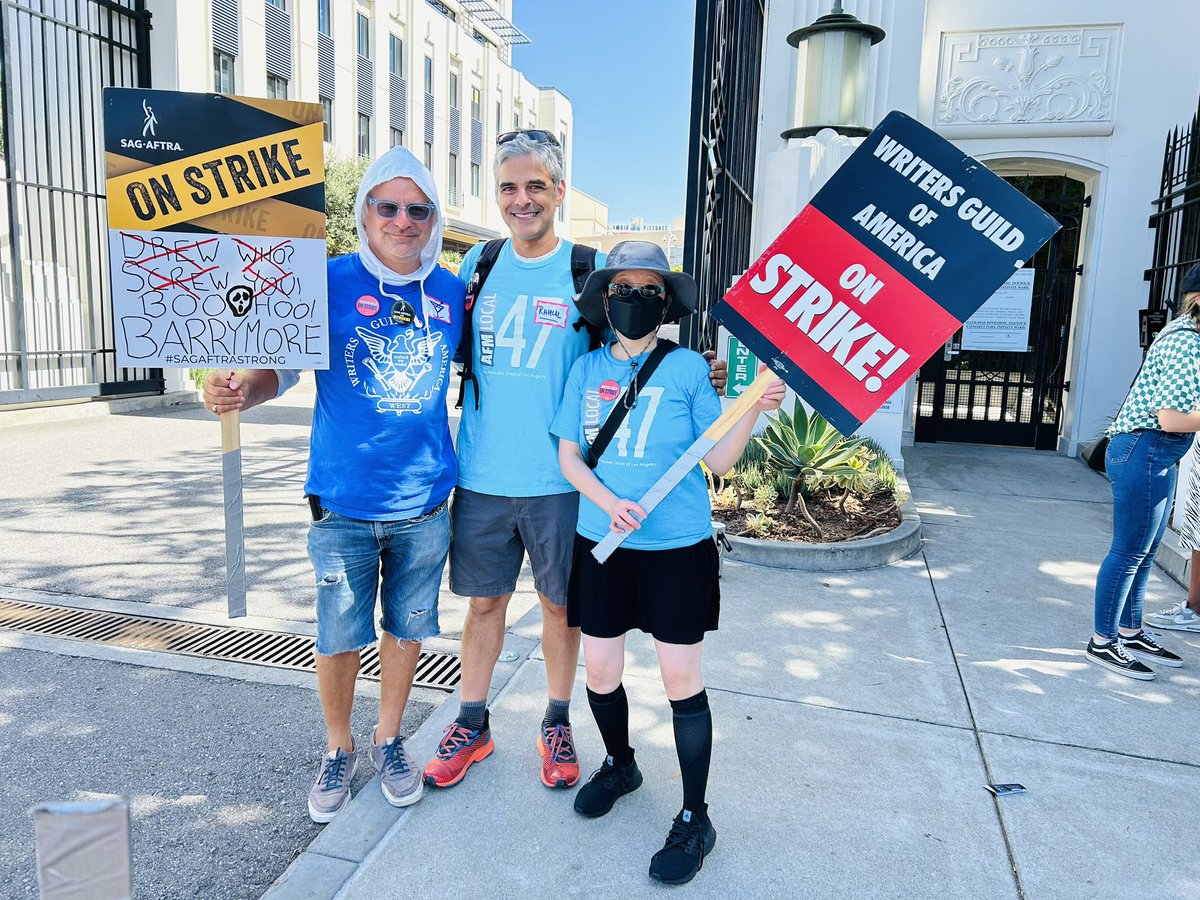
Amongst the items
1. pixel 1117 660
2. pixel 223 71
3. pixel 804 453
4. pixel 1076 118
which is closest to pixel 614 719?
pixel 1117 660

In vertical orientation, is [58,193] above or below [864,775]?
above

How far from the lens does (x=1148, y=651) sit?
402 centimetres

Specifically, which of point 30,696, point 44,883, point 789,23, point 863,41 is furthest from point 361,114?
point 44,883

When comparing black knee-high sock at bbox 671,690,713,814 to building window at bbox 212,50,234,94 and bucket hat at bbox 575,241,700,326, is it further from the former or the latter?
building window at bbox 212,50,234,94

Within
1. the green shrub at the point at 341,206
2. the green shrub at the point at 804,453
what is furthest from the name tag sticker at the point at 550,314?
the green shrub at the point at 341,206

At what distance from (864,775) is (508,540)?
4.93 ft

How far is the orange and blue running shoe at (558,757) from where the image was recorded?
2.82 metres

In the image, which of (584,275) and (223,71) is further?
(223,71)

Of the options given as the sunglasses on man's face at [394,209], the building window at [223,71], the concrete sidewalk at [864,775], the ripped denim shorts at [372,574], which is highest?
the building window at [223,71]

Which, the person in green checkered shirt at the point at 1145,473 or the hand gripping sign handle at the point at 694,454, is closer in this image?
the hand gripping sign handle at the point at 694,454

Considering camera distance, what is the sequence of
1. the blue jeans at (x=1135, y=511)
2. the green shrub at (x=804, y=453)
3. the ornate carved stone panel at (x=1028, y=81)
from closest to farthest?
the blue jeans at (x=1135, y=511)
the green shrub at (x=804, y=453)
the ornate carved stone panel at (x=1028, y=81)

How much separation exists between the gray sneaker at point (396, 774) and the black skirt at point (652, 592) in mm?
787

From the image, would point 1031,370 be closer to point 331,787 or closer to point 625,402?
point 625,402

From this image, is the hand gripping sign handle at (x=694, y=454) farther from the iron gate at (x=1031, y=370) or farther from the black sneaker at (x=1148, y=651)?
the iron gate at (x=1031, y=370)
